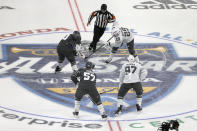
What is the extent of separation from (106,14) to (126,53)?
3.58ft

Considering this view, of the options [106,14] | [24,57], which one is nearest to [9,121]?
[24,57]

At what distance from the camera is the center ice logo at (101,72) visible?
39.7 feet

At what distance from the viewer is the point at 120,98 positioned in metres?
11.2

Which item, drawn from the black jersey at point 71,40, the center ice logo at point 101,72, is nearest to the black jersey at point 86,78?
the center ice logo at point 101,72

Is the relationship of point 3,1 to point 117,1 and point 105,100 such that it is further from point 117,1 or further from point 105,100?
point 105,100

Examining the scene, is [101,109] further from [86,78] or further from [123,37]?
[123,37]

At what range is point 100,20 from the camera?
47.6 ft

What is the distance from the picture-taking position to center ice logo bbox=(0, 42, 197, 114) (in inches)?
477

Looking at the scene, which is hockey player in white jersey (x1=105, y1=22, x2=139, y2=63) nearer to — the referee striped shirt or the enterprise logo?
the referee striped shirt

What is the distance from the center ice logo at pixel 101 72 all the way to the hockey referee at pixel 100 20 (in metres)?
0.34

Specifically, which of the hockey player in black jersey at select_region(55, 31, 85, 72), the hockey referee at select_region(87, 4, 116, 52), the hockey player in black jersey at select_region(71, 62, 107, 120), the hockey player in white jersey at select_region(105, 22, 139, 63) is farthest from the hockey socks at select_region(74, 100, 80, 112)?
the hockey referee at select_region(87, 4, 116, 52)

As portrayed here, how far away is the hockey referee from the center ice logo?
1.10 feet

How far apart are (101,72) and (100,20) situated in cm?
160

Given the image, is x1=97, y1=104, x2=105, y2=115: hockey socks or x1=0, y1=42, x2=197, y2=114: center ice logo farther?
x1=0, y1=42, x2=197, y2=114: center ice logo
